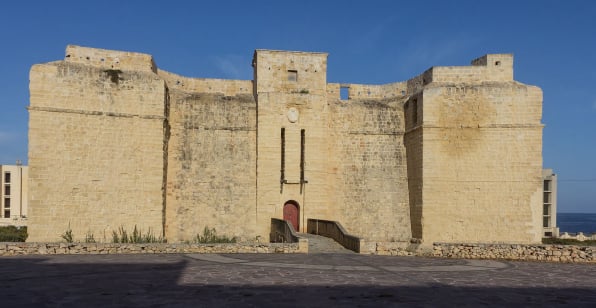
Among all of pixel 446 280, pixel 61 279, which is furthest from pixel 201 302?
pixel 446 280

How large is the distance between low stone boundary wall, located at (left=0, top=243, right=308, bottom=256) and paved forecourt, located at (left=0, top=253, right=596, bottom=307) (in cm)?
57

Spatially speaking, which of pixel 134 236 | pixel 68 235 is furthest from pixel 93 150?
pixel 134 236

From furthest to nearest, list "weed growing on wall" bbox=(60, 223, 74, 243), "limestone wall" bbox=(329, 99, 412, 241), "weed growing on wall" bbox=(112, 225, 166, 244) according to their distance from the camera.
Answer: "limestone wall" bbox=(329, 99, 412, 241) → "weed growing on wall" bbox=(112, 225, 166, 244) → "weed growing on wall" bbox=(60, 223, 74, 243)

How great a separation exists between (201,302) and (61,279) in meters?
3.17

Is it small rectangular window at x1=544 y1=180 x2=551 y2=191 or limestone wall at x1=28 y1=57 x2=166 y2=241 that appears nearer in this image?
limestone wall at x1=28 y1=57 x2=166 y2=241

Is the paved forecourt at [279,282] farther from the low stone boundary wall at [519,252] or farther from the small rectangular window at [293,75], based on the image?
the small rectangular window at [293,75]

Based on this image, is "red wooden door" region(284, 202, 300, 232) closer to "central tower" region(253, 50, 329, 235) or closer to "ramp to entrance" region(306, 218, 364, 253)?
"central tower" region(253, 50, 329, 235)

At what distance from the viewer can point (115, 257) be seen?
1120 centimetres

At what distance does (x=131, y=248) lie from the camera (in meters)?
12.1

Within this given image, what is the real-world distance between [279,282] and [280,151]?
12.0 metres

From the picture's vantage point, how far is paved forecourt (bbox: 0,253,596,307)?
6.79 meters

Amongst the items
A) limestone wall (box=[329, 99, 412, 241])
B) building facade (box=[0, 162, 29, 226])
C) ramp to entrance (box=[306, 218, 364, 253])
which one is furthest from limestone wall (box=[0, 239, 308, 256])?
building facade (box=[0, 162, 29, 226])

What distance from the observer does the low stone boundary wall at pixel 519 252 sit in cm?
1209

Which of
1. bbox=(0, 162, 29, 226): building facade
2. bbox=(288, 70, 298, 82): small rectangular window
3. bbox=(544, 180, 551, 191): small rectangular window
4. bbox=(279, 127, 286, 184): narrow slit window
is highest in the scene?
bbox=(288, 70, 298, 82): small rectangular window
